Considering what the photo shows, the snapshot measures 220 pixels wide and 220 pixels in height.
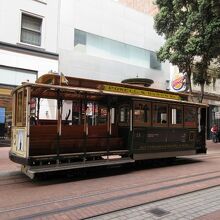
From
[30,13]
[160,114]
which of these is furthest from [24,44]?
[160,114]

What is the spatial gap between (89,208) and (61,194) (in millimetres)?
1445

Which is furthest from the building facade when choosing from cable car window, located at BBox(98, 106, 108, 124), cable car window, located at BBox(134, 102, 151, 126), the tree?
cable car window, located at BBox(134, 102, 151, 126)

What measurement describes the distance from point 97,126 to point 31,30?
10.3 meters

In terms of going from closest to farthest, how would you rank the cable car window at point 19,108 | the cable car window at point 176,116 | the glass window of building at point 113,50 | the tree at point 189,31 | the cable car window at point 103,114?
the cable car window at point 19,108 < the cable car window at point 103,114 < the cable car window at point 176,116 < the tree at point 189,31 < the glass window of building at point 113,50

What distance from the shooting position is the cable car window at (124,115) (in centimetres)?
1127

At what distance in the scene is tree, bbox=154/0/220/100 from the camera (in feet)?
57.6

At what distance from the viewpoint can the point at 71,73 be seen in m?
19.5

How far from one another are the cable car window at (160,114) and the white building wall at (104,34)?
9.00m

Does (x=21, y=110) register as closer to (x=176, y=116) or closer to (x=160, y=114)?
(x=160, y=114)

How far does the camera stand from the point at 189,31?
61.0 feet

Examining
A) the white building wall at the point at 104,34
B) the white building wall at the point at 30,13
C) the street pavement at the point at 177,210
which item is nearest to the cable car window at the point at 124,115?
the street pavement at the point at 177,210

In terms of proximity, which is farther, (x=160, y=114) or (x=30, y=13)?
(x=30, y=13)

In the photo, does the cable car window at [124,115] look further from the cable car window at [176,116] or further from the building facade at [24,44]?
the building facade at [24,44]

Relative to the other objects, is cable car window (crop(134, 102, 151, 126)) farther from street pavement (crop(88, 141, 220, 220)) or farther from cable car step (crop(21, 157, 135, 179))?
street pavement (crop(88, 141, 220, 220))
